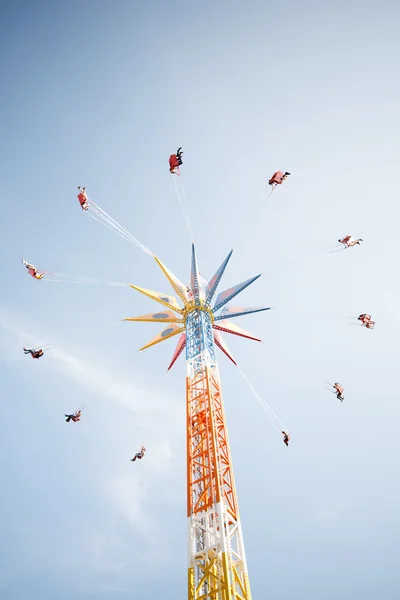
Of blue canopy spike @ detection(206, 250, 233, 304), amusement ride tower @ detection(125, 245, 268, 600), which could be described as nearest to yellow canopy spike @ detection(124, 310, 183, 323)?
amusement ride tower @ detection(125, 245, 268, 600)

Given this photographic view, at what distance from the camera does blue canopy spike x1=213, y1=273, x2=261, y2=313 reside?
2297cm

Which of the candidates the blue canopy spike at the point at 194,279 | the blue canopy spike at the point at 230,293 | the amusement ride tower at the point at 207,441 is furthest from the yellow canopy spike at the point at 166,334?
the blue canopy spike at the point at 230,293

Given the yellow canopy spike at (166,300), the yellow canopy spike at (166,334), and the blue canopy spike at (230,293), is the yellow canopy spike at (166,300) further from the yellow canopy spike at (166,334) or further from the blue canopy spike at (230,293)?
the blue canopy spike at (230,293)

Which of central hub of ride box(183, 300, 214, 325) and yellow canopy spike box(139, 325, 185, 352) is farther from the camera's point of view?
yellow canopy spike box(139, 325, 185, 352)

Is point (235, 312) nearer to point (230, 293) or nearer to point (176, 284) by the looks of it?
point (230, 293)

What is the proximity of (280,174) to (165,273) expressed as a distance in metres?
9.09

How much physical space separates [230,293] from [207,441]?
9.83 m

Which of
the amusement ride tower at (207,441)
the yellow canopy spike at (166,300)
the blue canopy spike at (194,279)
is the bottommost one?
the amusement ride tower at (207,441)

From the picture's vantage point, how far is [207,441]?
16703 millimetres

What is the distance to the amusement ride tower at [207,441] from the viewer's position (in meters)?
13.5

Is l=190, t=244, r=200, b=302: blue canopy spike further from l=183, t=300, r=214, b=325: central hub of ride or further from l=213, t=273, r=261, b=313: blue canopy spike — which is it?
l=213, t=273, r=261, b=313: blue canopy spike

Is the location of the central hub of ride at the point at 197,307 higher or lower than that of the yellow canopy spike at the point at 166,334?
higher

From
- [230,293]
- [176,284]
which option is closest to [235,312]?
[230,293]

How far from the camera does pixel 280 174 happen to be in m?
19.9
